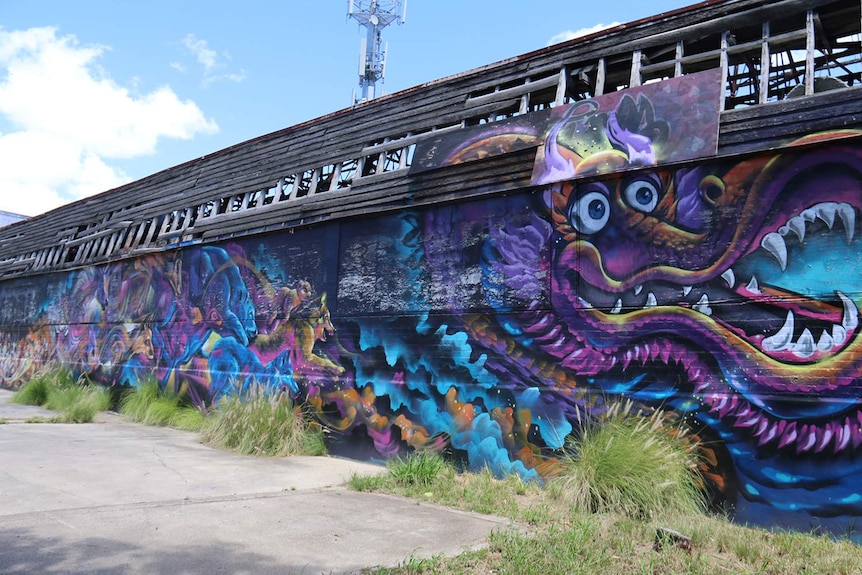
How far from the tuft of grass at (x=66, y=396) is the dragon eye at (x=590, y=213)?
31.0 ft

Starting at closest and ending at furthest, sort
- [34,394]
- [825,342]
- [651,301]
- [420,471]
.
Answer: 1. [825,342]
2. [651,301]
3. [420,471]
4. [34,394]

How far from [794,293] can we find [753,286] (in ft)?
1.06

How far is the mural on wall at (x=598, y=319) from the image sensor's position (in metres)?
5.37

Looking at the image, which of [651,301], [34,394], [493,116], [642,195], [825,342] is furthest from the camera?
[34,394]

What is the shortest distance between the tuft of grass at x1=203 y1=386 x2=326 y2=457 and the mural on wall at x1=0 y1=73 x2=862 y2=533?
0.33 m

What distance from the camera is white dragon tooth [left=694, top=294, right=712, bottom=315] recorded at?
234 inches

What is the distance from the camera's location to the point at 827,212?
5469mm

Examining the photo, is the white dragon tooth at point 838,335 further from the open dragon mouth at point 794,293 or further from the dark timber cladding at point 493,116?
the dark timber cladding at point 493,116

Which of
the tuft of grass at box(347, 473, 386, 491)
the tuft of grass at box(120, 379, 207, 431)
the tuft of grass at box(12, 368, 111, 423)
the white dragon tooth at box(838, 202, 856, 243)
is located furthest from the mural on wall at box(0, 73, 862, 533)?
the tuft of grass at box(12, 368, 111, 423)

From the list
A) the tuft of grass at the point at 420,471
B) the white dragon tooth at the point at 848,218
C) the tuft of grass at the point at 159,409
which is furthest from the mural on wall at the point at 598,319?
the tuft of grass at the point at 159,409

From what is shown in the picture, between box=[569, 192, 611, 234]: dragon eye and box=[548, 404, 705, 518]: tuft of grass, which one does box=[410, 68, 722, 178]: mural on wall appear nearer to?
box=[569, 192, 611, 234]: dragon eye

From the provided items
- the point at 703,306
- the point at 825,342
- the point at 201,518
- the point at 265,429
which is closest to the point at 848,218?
the point at 825,342

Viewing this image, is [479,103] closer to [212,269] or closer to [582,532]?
[582,532]

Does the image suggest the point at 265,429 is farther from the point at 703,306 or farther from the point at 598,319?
the point at 703,306
